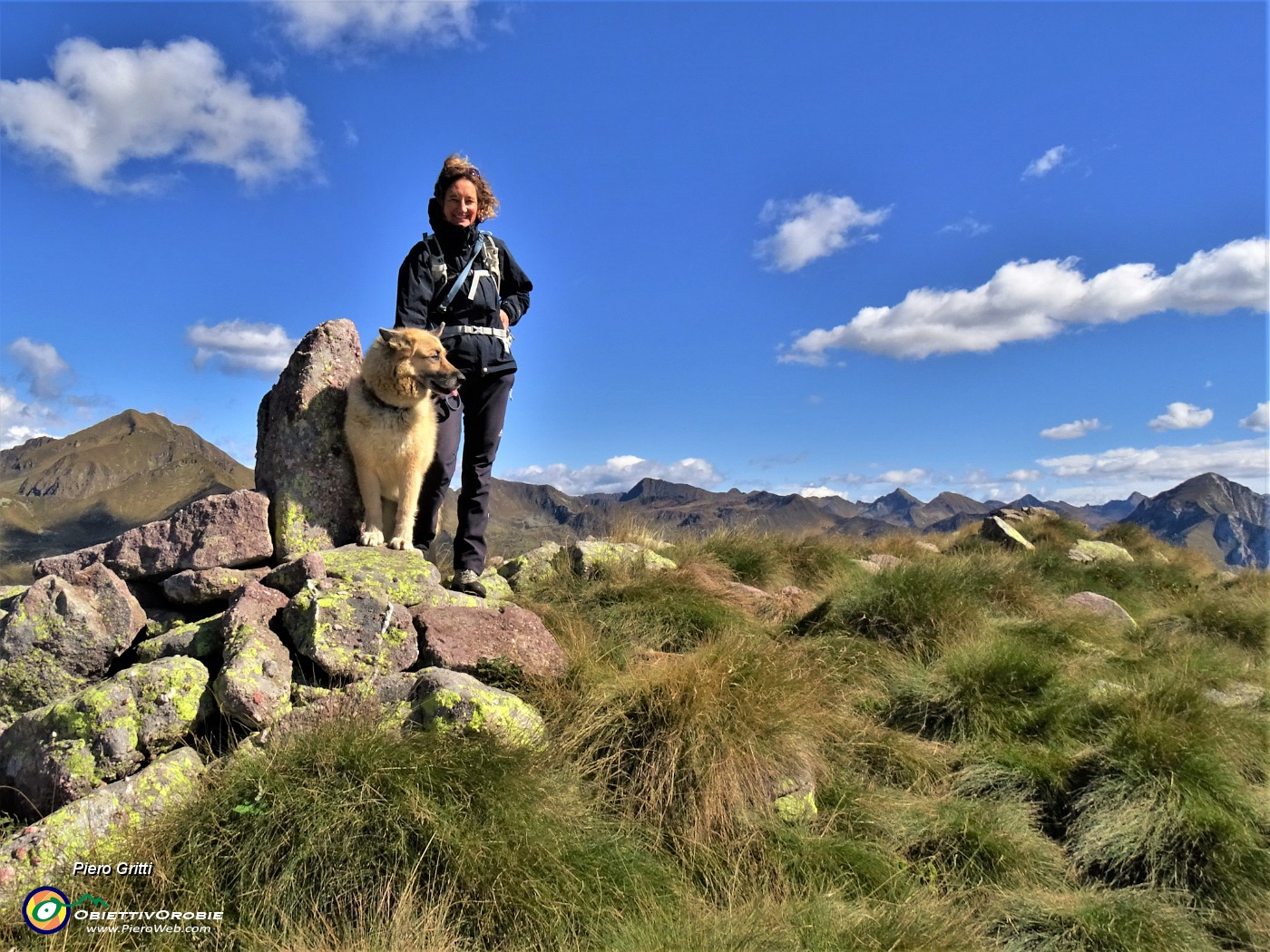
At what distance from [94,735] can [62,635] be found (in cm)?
139

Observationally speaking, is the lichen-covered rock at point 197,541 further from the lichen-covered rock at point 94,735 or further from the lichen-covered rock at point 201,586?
the lichen-covered rock at point 94,735

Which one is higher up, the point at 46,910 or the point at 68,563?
the point at 68,563

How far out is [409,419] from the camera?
5961 mm

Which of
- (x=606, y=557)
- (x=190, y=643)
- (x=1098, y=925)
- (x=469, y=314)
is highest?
(x=469, y=314)

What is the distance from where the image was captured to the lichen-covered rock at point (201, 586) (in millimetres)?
5227

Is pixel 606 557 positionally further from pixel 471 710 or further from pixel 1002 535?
pixel 1002 535

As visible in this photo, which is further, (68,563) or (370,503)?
(370,503)

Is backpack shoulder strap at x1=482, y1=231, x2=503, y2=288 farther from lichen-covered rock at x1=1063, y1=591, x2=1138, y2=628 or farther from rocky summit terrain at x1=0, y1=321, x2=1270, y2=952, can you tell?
lichen-covered rock at x1=1063, y1=591, x2=1138, y2=628

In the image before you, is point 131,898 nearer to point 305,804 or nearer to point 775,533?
point 305,804

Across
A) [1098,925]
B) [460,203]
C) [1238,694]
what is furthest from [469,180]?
[1238,694]

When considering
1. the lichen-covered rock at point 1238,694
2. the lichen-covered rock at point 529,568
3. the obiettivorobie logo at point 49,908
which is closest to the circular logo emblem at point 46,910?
the obiettivorobie logo at point 49,908

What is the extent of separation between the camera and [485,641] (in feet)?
16.7

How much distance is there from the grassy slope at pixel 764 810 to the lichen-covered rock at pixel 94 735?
22.5 inches

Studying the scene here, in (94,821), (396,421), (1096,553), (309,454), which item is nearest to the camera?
(94,821)
